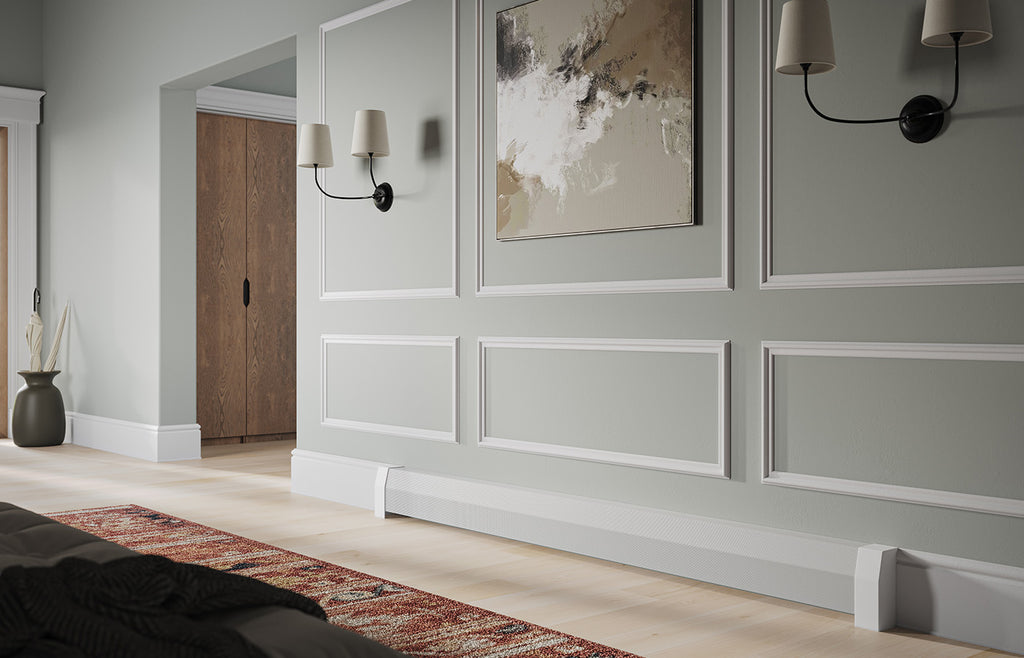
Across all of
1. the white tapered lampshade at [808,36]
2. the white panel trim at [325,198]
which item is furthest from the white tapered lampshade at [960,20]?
the white panel trim at [325,198]

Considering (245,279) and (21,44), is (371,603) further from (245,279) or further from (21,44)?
(21,44)

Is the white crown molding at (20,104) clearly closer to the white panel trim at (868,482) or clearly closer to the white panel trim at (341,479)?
the white panel trim at (341,479)

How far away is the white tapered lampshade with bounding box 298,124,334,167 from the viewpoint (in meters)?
4.40

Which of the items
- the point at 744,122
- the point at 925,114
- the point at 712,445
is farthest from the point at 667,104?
the point at 712,445

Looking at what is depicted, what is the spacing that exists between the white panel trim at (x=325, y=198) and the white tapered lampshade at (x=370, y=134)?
337 mm

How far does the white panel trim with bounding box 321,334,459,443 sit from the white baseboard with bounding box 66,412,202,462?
1.66m

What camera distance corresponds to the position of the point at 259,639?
1340 millimetres

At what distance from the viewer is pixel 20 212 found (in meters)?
7.09

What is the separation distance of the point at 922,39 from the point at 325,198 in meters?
2.92

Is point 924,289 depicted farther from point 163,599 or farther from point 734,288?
point 163,599

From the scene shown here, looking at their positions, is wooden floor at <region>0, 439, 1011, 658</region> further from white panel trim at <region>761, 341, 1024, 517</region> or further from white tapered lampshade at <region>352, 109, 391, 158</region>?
white tapered lampshade at <region>352, 109, 391, 158</region>

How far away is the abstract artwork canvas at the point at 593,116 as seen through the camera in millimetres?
3215

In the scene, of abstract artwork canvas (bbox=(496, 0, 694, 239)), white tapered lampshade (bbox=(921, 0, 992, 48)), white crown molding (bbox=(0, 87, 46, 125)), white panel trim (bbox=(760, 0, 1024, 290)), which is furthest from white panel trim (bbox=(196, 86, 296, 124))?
white tapered lampshade (bbox=(921, 0, 992, 48))

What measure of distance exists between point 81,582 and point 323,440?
3.33m
